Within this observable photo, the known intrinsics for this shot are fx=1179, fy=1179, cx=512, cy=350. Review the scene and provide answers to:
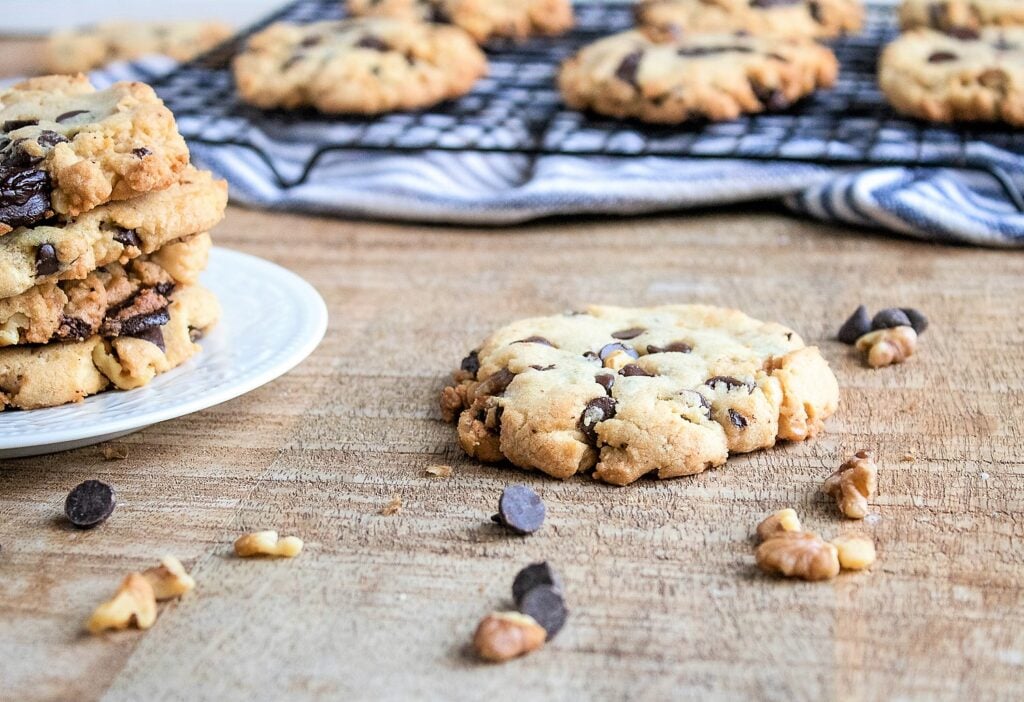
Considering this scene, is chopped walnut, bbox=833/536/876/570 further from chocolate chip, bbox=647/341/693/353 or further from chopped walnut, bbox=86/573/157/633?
chopped walnut, bbox=86/573/157/633

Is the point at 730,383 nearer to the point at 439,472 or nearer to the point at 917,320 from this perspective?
the point at 439,472

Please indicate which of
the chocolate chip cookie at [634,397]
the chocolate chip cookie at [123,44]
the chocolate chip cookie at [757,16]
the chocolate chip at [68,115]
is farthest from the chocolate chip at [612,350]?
the chocolate chip cookie at [123,44]

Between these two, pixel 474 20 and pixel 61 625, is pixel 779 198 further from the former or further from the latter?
pixel 61 625

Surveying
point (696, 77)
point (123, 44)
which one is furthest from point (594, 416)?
point (123, 44)

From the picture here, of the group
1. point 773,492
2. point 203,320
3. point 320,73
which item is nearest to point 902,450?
point 773,492

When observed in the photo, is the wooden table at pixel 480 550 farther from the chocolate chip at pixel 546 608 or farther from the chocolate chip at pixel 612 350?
the chocolate chip at pixel 612 350
